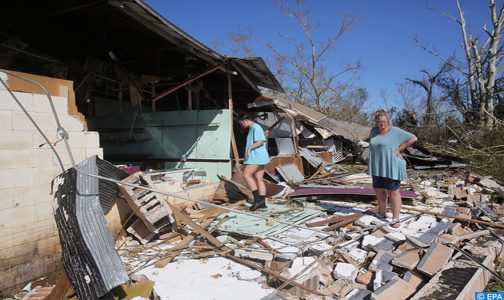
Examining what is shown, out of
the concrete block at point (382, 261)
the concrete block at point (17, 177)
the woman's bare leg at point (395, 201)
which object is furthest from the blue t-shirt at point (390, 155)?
the concrete block at point (17, 177)

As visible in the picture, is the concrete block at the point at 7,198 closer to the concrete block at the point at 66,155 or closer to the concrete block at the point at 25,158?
the concrete block at the point at 25,158

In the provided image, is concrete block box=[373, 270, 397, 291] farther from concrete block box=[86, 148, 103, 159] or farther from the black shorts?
concrete block box=[86, 148, 103, 159]

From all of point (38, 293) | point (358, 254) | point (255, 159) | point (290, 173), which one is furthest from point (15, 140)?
point (290, 173)

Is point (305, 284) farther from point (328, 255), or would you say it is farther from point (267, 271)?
point (328, 255)

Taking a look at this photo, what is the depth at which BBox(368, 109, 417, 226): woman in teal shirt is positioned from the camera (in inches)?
188

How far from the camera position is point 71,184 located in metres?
3.18

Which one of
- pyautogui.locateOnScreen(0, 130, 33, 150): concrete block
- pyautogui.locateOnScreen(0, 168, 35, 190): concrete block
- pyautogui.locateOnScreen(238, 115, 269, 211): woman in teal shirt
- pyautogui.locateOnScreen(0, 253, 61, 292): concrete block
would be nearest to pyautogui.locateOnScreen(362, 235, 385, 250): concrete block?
pyautogui.locateOnScreen(238, 115, 269, 211): woman in teal shirt

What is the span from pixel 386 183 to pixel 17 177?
15.0 feet

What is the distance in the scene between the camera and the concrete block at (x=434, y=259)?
11.1ft

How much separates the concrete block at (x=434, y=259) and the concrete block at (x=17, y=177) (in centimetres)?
403

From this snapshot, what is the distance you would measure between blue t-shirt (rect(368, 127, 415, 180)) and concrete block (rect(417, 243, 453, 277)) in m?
1.19

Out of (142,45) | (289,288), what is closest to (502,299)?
(289,288)

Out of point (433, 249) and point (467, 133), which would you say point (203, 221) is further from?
point (467, 133)

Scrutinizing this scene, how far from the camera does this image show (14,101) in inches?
135
